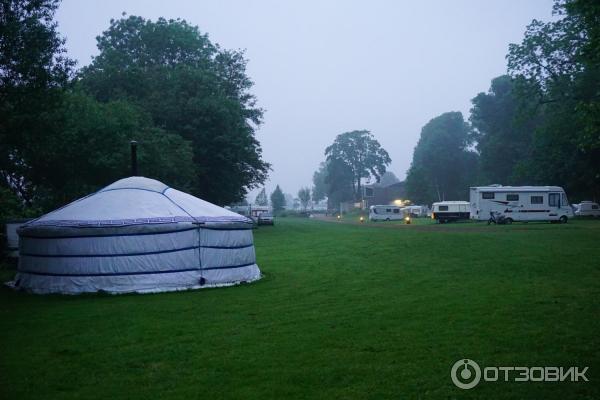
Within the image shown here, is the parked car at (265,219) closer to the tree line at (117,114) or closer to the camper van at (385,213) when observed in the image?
the tree line at (117,114)

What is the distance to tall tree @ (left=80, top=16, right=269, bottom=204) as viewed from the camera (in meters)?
30.9

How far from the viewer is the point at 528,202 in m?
32.5

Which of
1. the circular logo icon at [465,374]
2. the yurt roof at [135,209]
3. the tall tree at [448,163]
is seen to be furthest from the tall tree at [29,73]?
the tall tree at [448,163]

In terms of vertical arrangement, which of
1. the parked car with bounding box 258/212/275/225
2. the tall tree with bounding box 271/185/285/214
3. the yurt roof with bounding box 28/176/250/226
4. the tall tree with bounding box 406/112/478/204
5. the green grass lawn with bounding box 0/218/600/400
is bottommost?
the green grass lawn with bounding box 0/218/600/400

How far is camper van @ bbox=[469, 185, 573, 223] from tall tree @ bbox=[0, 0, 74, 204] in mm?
27464

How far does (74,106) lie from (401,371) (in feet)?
64.9

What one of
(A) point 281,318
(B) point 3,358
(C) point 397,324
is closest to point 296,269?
(A) point 281,318

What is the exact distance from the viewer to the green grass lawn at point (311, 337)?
15.2 ft

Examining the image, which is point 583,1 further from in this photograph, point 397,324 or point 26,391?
point 26,391

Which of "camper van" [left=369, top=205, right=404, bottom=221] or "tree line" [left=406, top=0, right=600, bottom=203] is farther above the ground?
"tree line" [left=406, top=0, right=600, bottom=203]

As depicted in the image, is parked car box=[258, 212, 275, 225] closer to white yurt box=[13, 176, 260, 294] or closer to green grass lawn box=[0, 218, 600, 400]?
green grass lawn box=[0, 218, 600, 400]

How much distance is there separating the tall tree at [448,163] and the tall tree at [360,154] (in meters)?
14.0

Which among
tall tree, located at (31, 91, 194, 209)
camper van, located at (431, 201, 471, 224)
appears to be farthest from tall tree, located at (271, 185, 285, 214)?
tall tree, located at (31, 91, 194, 209)

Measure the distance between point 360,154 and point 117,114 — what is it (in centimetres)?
6575
